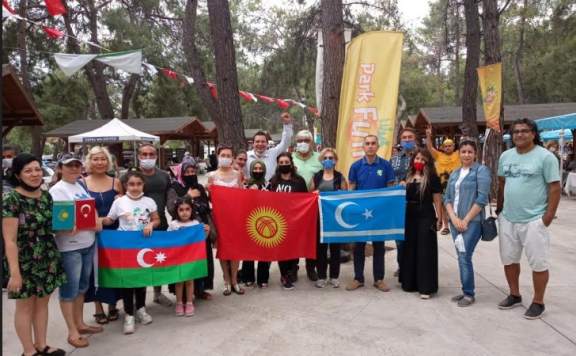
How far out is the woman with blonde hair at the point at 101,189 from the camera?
13.8 ft

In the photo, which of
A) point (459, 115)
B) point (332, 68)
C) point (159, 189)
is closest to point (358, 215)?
point (159, 189)

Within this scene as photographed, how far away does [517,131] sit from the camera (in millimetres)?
4312

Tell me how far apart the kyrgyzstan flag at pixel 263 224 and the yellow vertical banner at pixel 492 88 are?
7.08 metres

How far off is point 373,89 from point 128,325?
469 centimetres

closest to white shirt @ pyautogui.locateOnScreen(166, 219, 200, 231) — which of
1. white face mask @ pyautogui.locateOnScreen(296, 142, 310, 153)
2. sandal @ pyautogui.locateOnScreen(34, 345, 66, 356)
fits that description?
sandal @ pyautogui.locateOnScreen(34, 345, 66, 356)

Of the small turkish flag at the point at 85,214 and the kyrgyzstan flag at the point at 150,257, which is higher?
the small turkish flag at the point at 85,214

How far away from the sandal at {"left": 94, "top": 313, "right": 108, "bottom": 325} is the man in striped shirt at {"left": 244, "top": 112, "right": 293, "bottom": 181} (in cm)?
253

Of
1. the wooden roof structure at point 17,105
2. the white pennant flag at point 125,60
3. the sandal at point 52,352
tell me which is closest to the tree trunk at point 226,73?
the white pennant flag at point 125,60

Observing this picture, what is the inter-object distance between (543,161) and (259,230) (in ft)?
9.65

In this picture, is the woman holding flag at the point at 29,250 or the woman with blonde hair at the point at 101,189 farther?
the woman with blonde hair at the point at 101,189

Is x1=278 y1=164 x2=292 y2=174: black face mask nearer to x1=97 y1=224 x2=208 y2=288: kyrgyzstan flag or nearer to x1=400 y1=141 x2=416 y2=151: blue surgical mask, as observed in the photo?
x1=97 y1=224 x2=208 y2=288: kyrgyzstan flag

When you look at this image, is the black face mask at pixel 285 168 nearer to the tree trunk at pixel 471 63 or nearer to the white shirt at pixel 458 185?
the white shirt at pixel 458 185

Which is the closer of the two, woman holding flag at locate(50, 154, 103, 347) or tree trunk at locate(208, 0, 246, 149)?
woman holding flag at locate(50, 154, 103, 347)

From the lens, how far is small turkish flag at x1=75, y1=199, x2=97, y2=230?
3.71 meters
